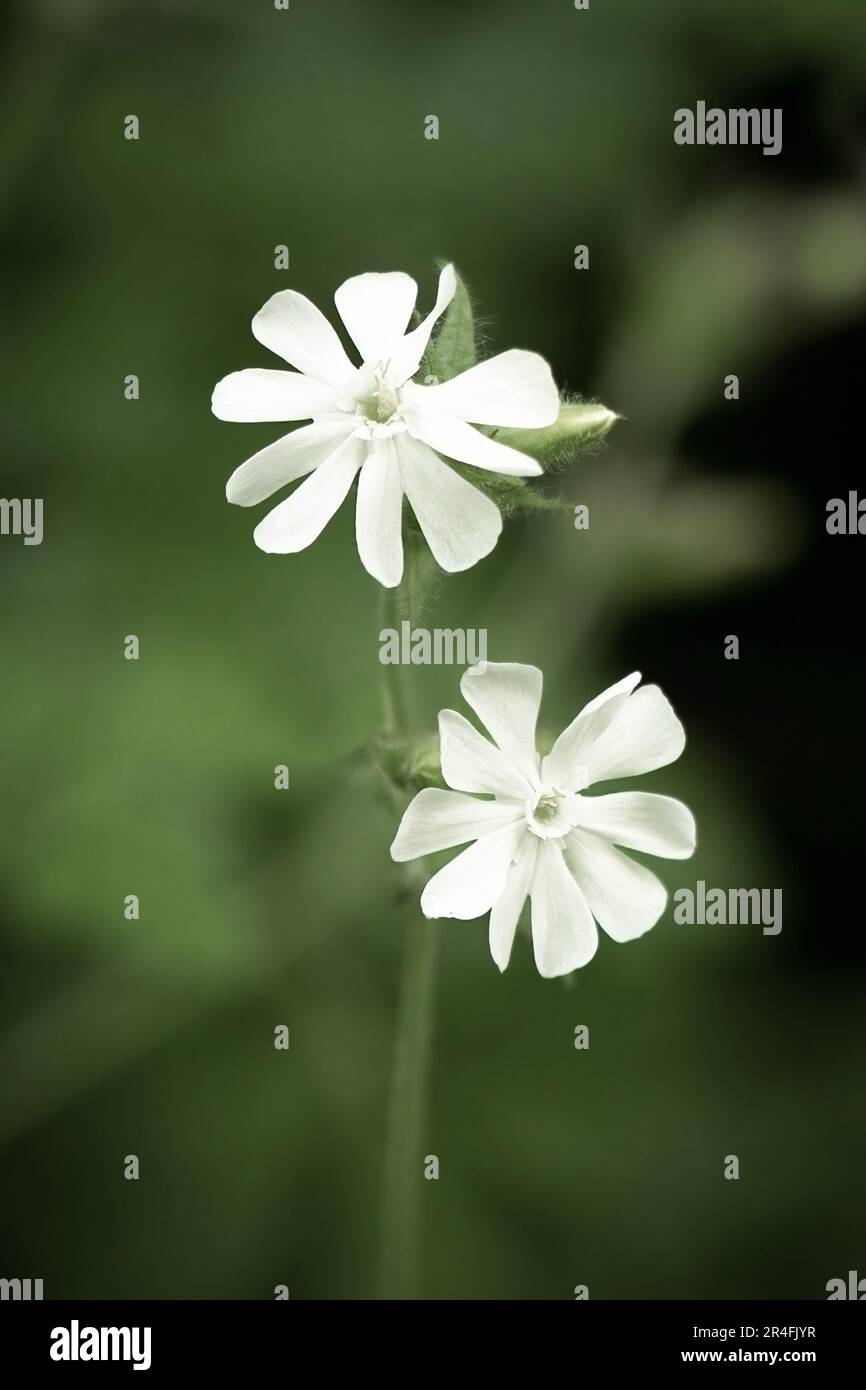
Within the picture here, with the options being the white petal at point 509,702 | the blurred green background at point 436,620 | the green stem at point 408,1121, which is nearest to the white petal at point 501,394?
the white petal at point 509,702

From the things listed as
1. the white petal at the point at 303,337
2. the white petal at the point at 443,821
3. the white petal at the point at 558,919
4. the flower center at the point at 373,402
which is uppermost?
the white petal at the point at 303,337

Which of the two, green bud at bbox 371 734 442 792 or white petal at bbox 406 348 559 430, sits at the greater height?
white petal at bbox 406 348 559 430

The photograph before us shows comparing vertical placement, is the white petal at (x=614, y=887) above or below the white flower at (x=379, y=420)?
below

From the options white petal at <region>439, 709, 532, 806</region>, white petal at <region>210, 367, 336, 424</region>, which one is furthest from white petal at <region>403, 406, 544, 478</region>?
white petal at <region>439, 709, 532, 806</region>

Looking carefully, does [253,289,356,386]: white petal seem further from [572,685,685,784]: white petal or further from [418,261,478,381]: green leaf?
[572,685,685,784]: white petal

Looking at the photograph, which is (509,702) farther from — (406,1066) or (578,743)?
(406,1066)

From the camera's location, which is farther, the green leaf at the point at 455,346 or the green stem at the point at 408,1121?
the green stem at the point at 408,1121

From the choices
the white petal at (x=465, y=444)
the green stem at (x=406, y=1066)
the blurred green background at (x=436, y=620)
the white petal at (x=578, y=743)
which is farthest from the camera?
the blurred green background at (x=436, y=620)

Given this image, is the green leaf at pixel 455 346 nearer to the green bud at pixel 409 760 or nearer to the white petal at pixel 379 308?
the white petal at pixel 379 308
